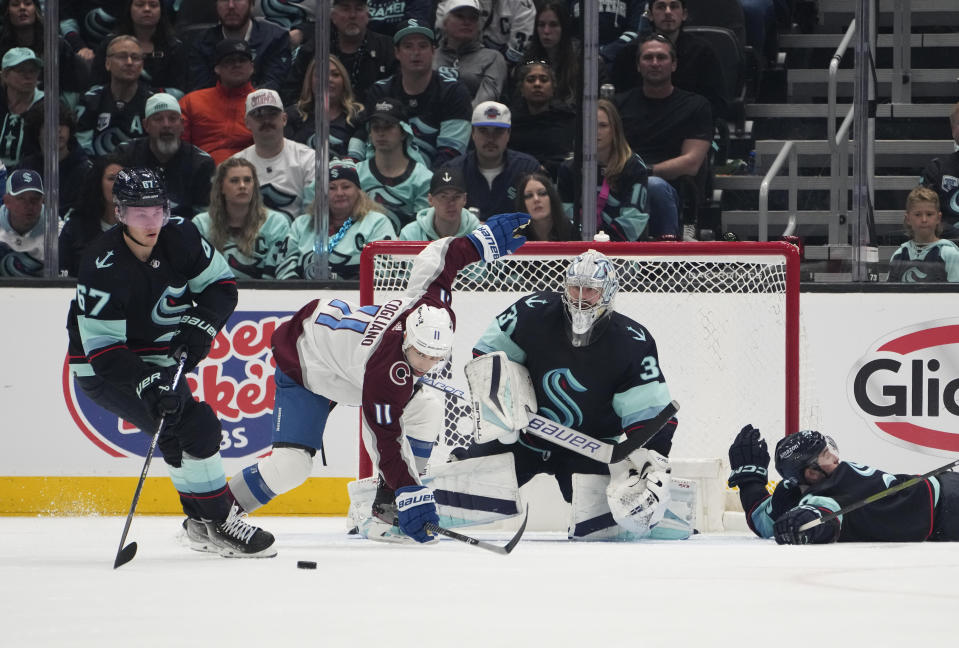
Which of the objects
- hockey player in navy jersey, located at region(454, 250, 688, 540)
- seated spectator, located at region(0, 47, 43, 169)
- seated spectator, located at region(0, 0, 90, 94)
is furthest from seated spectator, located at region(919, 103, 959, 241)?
seated spectator, located at region(0, 47, 43, 169)

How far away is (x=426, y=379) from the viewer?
16.8ft

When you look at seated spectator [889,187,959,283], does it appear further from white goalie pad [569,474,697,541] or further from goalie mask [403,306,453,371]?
goalie mask [403,306,453,371]

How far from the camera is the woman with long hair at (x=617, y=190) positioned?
589 cm

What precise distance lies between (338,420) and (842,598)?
124 inches

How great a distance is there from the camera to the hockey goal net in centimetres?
542

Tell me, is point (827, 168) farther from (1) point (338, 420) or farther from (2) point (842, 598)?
(2) point (842, 598)

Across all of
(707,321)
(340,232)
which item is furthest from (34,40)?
(707,321)

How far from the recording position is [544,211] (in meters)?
5.82

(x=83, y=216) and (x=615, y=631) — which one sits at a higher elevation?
(x=83, y=216)

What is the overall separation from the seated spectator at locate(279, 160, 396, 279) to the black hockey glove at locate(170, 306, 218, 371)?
1.65 meters

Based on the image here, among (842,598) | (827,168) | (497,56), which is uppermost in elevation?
(497,56)

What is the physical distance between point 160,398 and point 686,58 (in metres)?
3.31

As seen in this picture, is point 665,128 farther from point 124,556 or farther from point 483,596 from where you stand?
point 483,596

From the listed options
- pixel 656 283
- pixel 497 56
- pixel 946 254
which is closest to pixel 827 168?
pixel 946 254
